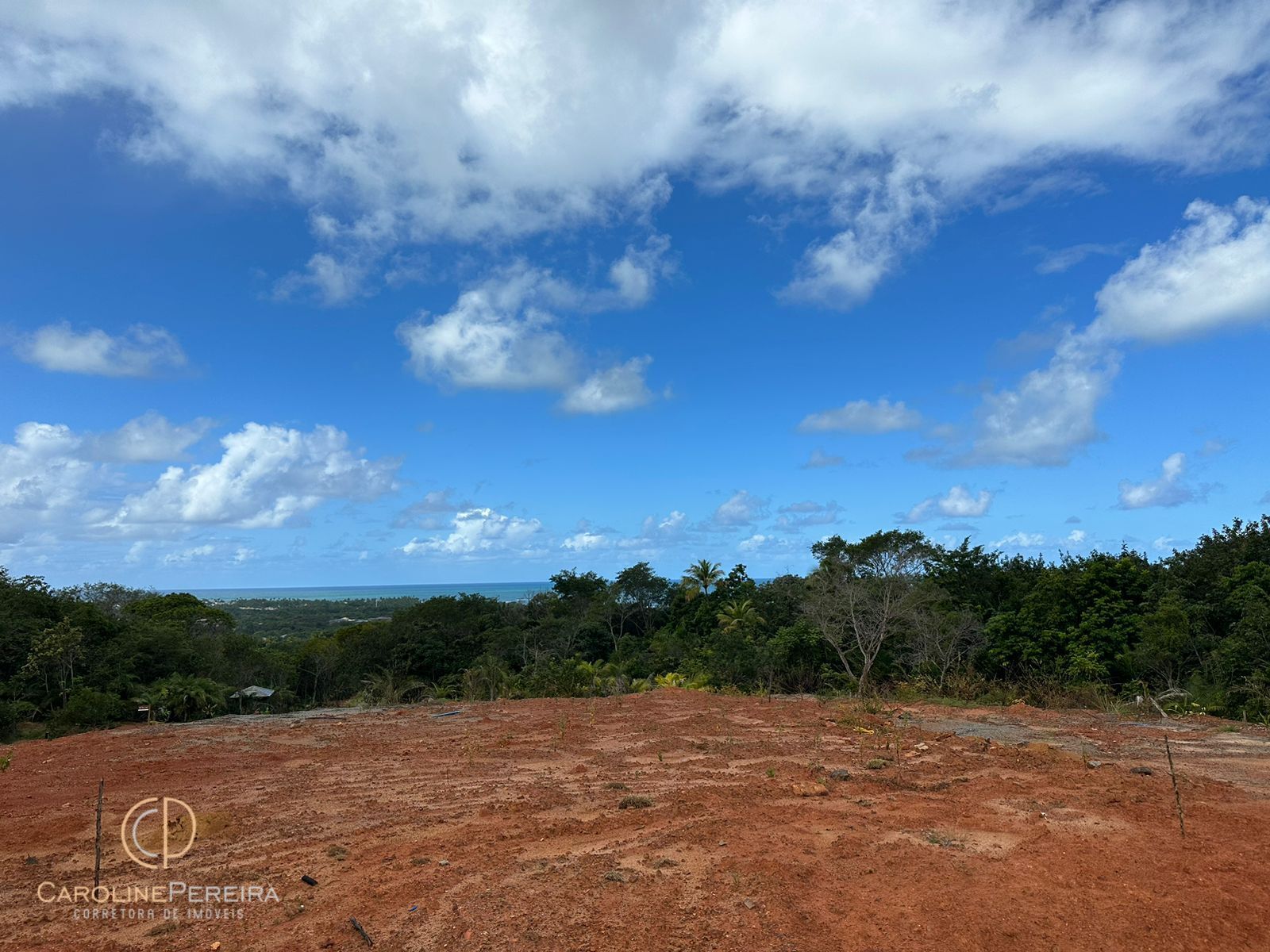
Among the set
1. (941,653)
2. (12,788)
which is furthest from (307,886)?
(941,653)

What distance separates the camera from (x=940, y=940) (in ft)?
13.5

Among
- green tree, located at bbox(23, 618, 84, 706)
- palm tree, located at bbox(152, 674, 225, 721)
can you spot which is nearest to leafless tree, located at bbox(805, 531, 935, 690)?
palm tree, located at bbox(152, 674, 225, 721)

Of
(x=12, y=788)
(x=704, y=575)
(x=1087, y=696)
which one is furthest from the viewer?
(x=704, y=575)

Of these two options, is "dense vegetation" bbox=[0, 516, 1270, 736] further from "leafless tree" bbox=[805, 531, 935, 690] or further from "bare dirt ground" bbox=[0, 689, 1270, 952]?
"bare dirt ground" bbox=[0, 689, 1270, 952]

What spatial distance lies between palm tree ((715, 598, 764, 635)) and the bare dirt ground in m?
15.8

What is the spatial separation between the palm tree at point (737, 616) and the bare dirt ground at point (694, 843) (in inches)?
620

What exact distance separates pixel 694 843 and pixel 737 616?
24.1 metres

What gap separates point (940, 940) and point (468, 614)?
32.9 metres

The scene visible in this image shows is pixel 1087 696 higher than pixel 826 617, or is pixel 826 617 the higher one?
pixel 826 617

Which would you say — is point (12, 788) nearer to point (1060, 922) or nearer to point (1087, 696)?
point (1060, 922)

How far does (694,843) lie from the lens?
571 centimetres

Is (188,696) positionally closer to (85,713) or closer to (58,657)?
(85,713)

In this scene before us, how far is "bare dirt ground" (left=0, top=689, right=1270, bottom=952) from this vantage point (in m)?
4.36

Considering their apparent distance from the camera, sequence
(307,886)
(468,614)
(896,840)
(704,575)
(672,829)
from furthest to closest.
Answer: (704,575) → (468,614) → (672,829) → (896,840) → (307,886)
